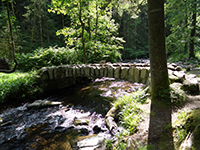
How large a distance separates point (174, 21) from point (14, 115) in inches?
390

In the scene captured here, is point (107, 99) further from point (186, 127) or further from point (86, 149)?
point (186, 127)

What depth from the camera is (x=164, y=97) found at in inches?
118

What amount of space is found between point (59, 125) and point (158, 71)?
3378mm

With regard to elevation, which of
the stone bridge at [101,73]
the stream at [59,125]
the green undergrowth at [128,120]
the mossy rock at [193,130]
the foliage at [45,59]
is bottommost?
the stream at [59,125]

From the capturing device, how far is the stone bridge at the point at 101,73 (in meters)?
4.66

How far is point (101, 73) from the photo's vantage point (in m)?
5.81

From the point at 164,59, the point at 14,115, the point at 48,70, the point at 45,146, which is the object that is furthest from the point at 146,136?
the point at 48,70

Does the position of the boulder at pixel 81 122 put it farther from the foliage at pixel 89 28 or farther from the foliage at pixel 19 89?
the foliage at pixel 89 28

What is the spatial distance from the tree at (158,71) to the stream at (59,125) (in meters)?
0.91

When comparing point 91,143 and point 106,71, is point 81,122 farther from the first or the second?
point 106,71

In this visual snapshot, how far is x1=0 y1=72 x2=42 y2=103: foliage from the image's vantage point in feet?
17.5

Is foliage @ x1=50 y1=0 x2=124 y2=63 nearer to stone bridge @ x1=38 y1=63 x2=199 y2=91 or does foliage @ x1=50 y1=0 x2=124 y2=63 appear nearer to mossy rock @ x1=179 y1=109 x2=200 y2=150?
stone bridge @ x1=38 y1=63 x2=199 y2=91

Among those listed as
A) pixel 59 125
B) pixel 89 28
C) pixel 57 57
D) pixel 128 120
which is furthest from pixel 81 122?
pixel 89 28

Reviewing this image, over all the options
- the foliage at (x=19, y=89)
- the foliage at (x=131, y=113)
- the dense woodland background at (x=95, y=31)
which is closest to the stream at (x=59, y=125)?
the foliage at (x=131, y=113)
